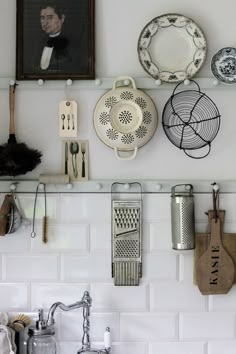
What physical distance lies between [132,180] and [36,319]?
0.60 metres

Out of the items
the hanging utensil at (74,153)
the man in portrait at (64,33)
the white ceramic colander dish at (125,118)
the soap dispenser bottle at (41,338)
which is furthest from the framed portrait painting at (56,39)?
the soap dispenser bottle at (41,338)

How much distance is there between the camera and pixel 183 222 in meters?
1.91

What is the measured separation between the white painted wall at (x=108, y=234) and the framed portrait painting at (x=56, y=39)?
0.13 feet

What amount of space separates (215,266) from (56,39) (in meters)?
0.97

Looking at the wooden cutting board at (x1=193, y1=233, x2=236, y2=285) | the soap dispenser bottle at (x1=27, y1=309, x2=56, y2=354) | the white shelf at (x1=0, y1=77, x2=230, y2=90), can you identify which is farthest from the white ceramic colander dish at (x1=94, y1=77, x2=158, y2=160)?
the soap dispenser bottle at (x1=27, y1=309, x2=56, y2=354)

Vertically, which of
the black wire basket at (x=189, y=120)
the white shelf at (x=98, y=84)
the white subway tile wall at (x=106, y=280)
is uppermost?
the white shelf at (x=98, y=84)

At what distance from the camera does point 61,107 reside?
77.8 inches

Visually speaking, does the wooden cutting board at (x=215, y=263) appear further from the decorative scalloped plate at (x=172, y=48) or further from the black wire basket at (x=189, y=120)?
the decorative scalloped plate at (x=172, y=48)

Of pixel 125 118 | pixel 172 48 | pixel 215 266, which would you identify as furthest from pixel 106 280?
pixel 172 48

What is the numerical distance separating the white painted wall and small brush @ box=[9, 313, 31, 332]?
3 cm

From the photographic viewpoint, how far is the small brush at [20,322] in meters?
1.92

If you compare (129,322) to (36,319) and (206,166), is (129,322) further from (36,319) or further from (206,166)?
(206,166)

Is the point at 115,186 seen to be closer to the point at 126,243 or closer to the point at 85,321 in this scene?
the point at 126,243

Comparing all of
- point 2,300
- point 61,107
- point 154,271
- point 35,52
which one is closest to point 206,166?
point 154,271
